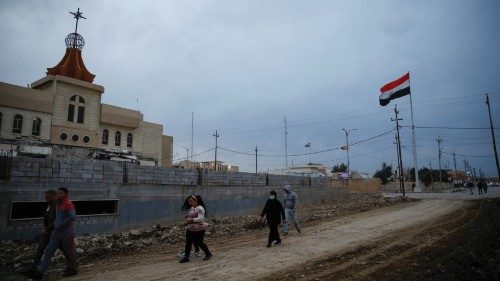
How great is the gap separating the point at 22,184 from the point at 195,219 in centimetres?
758

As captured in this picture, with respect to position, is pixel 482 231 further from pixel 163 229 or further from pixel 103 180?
pixel 103 180

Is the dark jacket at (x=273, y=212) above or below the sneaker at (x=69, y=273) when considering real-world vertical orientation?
above

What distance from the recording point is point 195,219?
27.1ft

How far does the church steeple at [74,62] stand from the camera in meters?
36.9

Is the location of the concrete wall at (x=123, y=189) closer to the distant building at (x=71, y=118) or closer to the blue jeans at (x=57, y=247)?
the blue jeans at (x=57, y=247)

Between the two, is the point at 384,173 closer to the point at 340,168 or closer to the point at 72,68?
the point at 340,168

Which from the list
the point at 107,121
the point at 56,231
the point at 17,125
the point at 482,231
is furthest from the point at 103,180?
the point at 107,121

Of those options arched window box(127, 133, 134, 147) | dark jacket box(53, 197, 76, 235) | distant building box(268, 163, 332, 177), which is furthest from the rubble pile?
→ distant building box(268, 163, 332, 177)

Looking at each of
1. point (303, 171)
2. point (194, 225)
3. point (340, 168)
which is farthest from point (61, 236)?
point (340, 168)

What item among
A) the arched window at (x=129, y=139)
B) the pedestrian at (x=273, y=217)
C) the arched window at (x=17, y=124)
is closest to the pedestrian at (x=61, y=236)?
the pedestrian at (x=273, y=217)

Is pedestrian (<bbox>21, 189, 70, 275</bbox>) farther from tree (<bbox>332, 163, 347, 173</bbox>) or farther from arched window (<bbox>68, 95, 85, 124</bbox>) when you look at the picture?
tree (<bbox>332, 163, 347, 173</bbox>)

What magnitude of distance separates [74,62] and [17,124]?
36.6 ft

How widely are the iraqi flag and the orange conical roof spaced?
111 ft

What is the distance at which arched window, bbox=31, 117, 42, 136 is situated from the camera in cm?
3085
